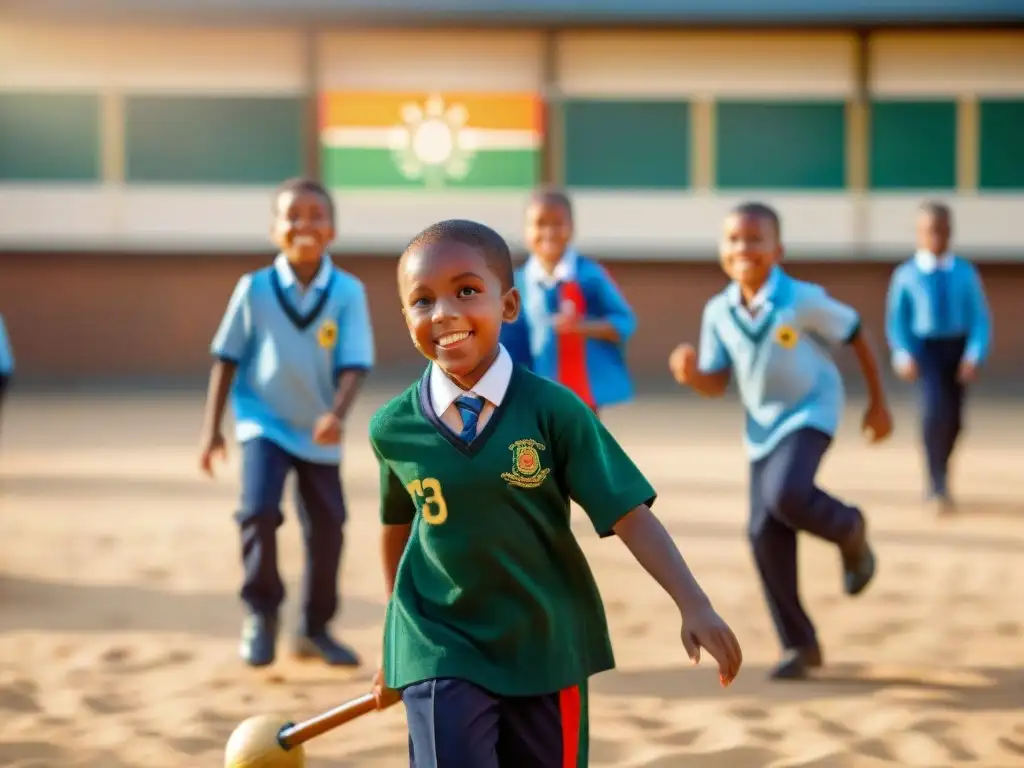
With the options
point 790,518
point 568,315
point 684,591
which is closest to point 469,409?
point 684,591

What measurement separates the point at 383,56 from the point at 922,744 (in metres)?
15.7

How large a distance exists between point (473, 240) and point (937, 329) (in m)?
6.81

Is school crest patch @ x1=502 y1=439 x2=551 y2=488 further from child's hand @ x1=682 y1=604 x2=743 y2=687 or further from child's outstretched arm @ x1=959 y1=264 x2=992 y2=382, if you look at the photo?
child's outstretched arm @ x1=959 y1=264 x2=992 y2=382

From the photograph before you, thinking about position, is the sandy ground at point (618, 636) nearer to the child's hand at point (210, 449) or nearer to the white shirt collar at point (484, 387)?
the child's hand at point (210, 449)

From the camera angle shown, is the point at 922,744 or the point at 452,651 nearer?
the point at 452,651

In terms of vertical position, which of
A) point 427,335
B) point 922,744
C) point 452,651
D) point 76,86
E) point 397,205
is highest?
point 76,86

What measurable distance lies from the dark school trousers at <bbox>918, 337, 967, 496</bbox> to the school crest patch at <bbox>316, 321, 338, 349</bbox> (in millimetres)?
4777

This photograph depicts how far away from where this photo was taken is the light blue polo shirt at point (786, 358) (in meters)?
5.55

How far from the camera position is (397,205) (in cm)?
1923

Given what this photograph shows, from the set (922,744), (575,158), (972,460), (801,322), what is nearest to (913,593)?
(801,322)

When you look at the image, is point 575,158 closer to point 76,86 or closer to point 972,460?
point 76,86

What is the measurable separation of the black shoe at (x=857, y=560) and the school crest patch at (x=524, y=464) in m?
2.74

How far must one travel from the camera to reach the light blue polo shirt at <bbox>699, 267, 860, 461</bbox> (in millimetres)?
5555

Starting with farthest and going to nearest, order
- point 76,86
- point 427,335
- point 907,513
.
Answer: point 76,86 → point 907,513 → point 427,335
